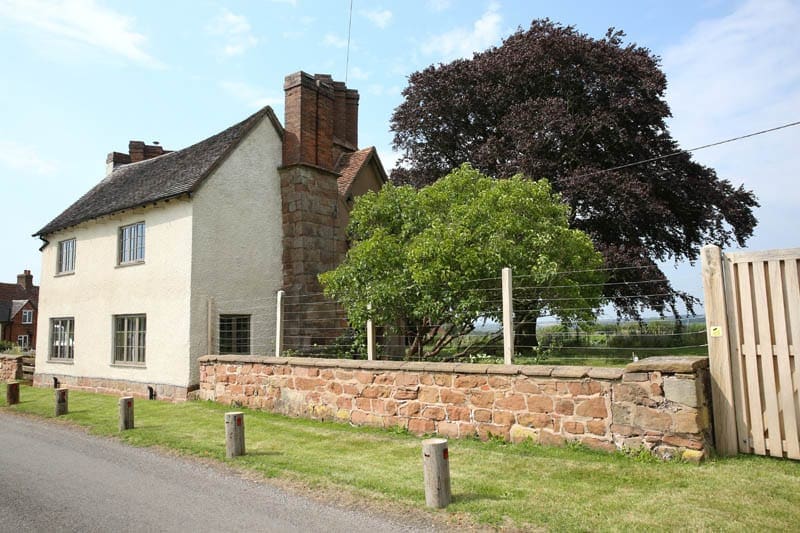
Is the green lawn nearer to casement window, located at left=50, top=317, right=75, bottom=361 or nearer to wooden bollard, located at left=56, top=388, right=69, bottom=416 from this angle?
wooden bollard, located at left=56, top=388, right=69, bottom=416

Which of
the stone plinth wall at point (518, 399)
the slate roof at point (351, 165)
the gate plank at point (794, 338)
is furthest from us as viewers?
the slate roof at point (351, 165)

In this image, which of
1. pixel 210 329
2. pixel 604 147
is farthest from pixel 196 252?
pixel 604 147

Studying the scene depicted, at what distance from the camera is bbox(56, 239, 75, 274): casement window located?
18797mm

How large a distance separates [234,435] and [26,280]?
62545 mm

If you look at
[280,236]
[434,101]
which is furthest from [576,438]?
[434,101]

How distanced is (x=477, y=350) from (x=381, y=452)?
476cm

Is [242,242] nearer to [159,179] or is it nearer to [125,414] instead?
[159,179]

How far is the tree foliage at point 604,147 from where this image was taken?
787 inches

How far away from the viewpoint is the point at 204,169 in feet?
48.1

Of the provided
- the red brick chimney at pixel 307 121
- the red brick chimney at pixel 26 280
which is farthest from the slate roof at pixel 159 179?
the red brick chimney at pixel 26 280

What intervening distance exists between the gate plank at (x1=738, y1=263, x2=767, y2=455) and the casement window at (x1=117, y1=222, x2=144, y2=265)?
14.8 meters

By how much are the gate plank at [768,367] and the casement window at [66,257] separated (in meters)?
19.7

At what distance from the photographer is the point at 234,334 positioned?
49.5 ft

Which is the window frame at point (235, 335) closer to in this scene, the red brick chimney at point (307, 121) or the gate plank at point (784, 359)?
the red brick chimney at point (307, 121)
